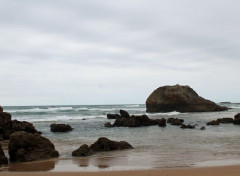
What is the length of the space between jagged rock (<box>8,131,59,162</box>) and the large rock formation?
5544 cm

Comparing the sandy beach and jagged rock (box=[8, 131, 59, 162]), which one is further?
jagged rock (box=[8, 131, 59, 162])

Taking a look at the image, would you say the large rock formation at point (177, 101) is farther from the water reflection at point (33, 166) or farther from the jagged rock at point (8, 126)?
the water reflection at point (33, 166)

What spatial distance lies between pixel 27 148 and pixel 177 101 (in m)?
57.5

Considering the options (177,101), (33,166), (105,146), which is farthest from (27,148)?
(177,101)

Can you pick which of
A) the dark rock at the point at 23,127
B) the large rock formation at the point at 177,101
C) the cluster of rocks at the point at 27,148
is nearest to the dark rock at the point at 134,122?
the dark rock at the point at 23,127

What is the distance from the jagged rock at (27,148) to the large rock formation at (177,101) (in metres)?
55.4

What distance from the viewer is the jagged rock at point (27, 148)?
46.5 feet

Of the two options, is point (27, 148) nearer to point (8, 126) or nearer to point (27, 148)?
point (27, 148)

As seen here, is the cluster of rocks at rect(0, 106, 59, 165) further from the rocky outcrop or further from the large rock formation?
the large rock formation

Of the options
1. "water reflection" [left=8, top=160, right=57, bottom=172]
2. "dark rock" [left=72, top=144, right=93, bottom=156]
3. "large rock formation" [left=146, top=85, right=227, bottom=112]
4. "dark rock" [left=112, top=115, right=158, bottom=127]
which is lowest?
"water reflection" [left=8, top=160, right=57, bottom=172]

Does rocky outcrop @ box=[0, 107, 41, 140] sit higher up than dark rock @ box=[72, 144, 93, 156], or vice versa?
rocky outcrop @ box=[0, 107, 41, 140]

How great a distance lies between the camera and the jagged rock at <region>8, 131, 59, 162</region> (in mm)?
14164

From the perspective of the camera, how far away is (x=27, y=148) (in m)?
14.7

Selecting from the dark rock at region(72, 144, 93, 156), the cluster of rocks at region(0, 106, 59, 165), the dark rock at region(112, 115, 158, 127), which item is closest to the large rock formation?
the dark rock at region(112, 115, 158, 127)
